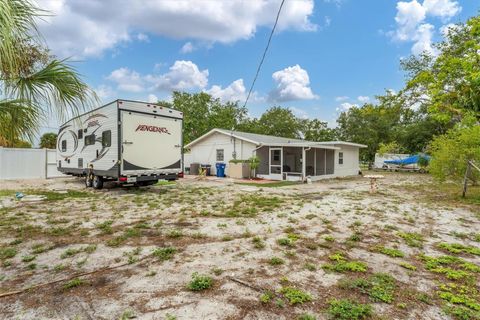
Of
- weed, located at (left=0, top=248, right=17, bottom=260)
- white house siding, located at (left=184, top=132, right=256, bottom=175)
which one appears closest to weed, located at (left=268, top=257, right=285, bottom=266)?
weed, located at (left=0, top=248, right=17, bottom=260)

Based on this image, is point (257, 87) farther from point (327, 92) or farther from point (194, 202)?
point (327, 92)

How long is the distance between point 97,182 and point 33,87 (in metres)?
8.65

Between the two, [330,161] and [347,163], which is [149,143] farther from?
[347,163]

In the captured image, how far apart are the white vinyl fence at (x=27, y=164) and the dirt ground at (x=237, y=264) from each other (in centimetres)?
981

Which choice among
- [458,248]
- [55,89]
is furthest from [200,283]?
[458,248]

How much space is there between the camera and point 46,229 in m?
5.06

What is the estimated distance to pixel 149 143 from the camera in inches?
374

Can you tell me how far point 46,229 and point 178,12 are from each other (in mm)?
8086

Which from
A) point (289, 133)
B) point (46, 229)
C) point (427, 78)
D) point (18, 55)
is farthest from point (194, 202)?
point (289, 133)

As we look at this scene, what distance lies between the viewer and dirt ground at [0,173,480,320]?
2484mm

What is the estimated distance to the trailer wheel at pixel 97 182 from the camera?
10.5 meters

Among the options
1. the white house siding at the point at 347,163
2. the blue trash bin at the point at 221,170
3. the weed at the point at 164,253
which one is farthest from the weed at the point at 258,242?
the white house siding at the point at 347,163

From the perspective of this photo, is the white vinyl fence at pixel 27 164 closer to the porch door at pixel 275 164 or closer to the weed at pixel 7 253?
the porch door at pixel 275 164

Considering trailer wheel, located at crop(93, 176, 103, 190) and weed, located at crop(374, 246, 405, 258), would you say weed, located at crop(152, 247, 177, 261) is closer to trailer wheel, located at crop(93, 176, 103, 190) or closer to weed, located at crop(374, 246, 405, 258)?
weed, located at crop(374, 246, 405, 258)
